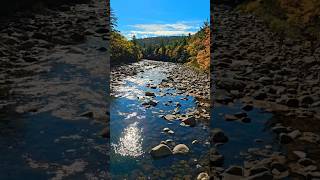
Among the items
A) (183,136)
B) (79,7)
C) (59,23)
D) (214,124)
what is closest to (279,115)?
(214,124)

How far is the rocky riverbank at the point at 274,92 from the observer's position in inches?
280

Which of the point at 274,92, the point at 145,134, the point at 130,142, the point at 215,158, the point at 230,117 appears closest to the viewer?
the point at 215,158

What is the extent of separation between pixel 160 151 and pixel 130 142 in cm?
92

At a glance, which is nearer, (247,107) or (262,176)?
(262,176)

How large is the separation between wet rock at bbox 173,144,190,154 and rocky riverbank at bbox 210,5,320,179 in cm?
57

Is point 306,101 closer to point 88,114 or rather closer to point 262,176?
point 262,176

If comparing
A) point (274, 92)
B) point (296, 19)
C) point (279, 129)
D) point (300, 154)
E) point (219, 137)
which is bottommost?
point (300, 154)

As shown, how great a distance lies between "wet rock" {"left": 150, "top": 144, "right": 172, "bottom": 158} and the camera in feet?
25.6

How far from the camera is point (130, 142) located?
8555 millimetres

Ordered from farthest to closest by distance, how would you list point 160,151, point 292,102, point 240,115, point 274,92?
point 274,92 → point 292,102 → point 240,115 → point 160,151

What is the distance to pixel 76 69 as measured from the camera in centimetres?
1234

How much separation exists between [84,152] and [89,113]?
1.84 metres

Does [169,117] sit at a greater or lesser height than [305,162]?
greater

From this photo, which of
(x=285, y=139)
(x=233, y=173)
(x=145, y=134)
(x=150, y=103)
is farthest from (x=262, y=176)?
(x=150, y=103)
